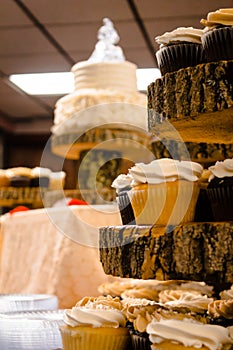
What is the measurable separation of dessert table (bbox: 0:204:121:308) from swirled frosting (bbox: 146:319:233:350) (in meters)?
1.39

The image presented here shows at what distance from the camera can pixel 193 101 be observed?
3.90 feet

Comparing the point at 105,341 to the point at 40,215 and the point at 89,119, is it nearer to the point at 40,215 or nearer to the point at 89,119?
the point at 40,215

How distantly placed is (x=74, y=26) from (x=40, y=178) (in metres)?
1.61

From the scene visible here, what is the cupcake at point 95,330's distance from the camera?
131 centimetres

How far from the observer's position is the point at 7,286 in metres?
3.00

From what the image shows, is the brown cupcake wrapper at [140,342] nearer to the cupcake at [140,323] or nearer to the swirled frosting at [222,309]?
the cupcake at [140,323]

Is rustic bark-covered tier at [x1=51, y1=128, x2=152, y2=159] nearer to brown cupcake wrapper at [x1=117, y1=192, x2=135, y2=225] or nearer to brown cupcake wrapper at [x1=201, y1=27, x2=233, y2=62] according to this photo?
brown cupcake wrapper at [x1=117, y1=192, x2=135, y2=225]

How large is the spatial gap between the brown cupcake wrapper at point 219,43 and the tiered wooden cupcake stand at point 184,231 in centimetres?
5

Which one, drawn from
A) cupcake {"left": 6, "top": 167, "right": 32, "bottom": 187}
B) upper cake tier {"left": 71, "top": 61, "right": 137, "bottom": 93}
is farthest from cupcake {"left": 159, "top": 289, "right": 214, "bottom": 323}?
cupcake {"left": 6, "top": 167, "right": 32, "bottom": 187}

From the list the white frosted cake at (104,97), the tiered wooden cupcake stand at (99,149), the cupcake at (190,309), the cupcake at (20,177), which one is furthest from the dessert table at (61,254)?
the cupcake at (190,309)

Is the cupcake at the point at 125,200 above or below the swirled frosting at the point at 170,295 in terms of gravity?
above

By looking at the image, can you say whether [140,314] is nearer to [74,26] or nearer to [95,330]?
[95,330]

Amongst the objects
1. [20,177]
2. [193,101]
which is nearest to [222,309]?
[193,101]

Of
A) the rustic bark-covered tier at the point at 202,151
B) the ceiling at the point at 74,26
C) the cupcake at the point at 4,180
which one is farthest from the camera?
the ceiling at the point at 74,26
